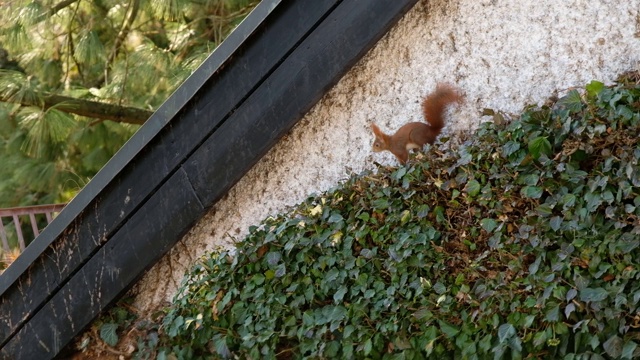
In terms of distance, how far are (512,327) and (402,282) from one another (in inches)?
21.2

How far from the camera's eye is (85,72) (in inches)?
338

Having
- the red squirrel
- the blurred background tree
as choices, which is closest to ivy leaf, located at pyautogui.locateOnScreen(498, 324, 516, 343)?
A: the red squirrel

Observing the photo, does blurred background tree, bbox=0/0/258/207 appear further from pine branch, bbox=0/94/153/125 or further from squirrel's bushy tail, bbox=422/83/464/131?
squirrel's bushy tail, bbox=422/83/464/131

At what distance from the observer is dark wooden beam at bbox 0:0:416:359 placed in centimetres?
387

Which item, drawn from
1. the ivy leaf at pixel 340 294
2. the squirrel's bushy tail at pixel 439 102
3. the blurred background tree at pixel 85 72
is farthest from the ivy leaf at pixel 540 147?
the blurred background tree at pixel 85 72

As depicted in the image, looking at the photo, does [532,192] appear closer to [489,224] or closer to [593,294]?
[489,224]

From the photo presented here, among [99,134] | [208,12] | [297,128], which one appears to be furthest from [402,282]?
[99,134]

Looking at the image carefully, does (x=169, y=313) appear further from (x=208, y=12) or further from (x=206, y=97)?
(x=208, y=12)

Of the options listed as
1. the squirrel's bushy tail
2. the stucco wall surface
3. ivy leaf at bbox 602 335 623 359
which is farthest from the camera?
the squirrel's bushy tail

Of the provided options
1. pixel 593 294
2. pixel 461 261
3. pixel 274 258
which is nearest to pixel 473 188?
pixel 461 261

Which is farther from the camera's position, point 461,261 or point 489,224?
point 461,261

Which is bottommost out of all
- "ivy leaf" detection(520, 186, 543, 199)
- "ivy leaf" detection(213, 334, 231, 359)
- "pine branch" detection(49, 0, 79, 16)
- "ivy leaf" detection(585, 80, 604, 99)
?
"ivy leaf" detection(213, 334, 231, 359)

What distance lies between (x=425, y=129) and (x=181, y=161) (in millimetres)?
1169

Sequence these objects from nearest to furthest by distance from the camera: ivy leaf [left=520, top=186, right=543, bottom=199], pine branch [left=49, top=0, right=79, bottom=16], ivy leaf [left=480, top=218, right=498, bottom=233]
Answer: ivy leaf [left=520, top=186, right=543, bottom=199]
ivy leaf [left=480, top=218, right=498, bottom=233]
pine branch [left=49, top=0, right=79, bottom=16]
